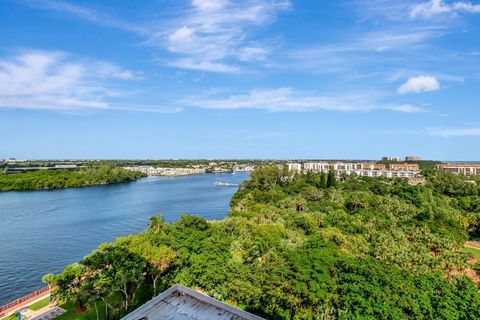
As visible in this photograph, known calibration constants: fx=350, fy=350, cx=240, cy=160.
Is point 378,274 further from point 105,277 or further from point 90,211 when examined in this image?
point 90,211

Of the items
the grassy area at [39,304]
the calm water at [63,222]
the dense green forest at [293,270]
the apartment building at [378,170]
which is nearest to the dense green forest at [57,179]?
the calm water at [63,222]

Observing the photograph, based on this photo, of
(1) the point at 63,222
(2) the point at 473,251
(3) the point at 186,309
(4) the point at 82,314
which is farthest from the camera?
(1) the point at 63,222

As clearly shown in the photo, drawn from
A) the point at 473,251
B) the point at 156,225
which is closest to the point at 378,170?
the point at 473,251

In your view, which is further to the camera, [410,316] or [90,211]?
[90,211]

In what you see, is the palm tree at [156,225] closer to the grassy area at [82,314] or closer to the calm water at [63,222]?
the grassy area at [82,314]

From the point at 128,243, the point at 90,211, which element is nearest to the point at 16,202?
A: the point at 90,211

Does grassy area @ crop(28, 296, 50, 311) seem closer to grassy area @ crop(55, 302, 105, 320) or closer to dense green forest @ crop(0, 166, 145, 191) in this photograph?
grassy area @ crop(55, 302, 105, 320)

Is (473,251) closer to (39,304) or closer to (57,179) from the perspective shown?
(39,304)

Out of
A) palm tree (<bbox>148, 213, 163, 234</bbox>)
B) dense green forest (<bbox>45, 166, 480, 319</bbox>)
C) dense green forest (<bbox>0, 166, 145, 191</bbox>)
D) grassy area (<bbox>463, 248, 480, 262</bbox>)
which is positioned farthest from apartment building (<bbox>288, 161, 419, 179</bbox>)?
palm tree (<bbox>148, 213, 163, 234</bbox>)
